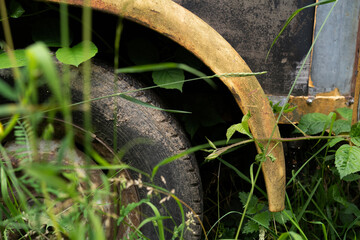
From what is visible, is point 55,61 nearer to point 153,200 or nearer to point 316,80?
point 153,200

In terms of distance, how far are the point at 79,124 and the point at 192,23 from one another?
0.49m

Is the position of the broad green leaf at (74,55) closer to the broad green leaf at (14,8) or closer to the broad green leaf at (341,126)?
the broad green leaf at (14,8)

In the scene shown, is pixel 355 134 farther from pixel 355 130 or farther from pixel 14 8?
pixel 14 8

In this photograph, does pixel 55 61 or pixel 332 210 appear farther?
pixel 332 210

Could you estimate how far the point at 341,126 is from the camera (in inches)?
51.4

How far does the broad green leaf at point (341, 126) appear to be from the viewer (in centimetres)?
129

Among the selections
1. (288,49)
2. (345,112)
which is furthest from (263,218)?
(288,49)

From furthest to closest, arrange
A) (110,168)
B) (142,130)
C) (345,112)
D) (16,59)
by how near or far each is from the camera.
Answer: (345,112) → (142,130) → (16,59) → (110,168)

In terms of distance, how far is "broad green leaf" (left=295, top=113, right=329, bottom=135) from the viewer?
128cm

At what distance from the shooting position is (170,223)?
4.14 feet

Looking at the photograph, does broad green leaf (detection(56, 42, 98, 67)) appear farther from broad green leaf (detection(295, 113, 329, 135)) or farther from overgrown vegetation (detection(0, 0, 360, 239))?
broad green leaf (detection(295, 113, 329, 135))

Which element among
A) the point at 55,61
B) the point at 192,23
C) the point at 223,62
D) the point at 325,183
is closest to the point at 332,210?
the point at 325,183

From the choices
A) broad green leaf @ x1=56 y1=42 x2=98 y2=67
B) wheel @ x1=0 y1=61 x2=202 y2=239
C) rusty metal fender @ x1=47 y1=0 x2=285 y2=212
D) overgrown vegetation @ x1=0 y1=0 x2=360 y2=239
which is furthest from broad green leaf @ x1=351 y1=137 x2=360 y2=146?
broad green leaf @ x1=56 y1=42 x2=98 y2=67

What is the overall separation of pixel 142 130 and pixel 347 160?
69cm
